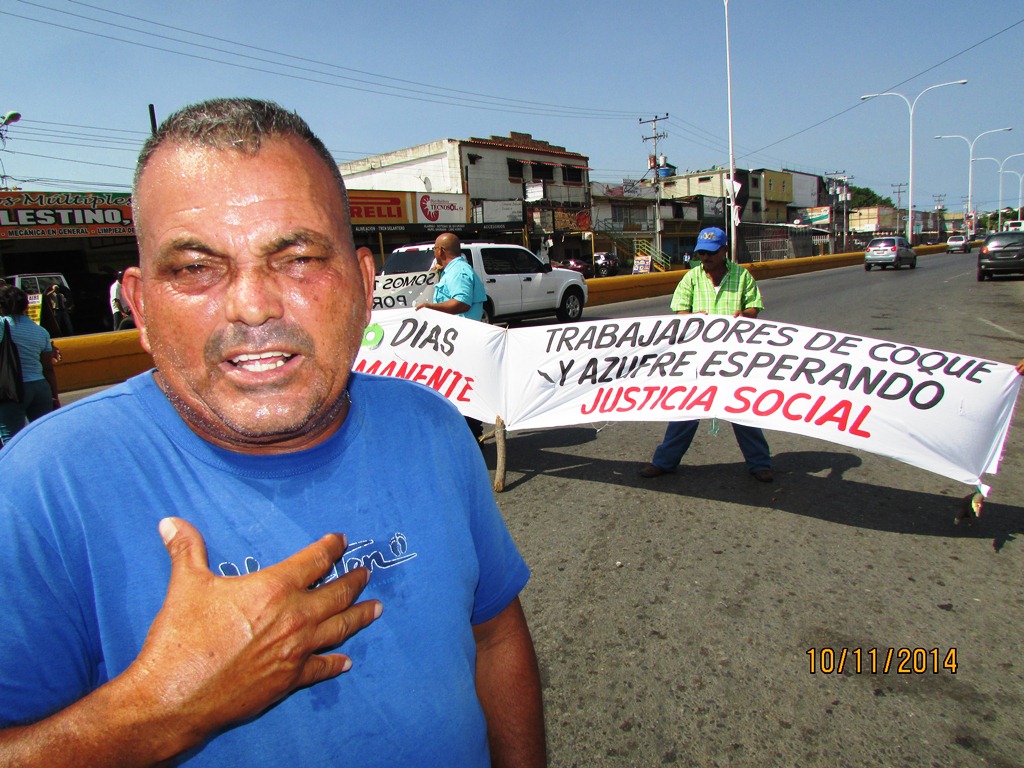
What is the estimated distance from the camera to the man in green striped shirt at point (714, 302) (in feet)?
16.0

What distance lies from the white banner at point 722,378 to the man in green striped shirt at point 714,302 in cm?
37

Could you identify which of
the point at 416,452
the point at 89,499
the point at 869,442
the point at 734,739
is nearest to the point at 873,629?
the point at 734,739

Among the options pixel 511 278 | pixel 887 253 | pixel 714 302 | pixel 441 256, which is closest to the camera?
Result: pixel 714 302

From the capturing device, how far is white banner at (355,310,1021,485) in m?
3.82

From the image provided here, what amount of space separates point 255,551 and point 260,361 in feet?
1.05

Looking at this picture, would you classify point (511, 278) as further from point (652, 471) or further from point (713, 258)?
point (652, 471)

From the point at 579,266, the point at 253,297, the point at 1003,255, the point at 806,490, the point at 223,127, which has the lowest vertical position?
the point at 806,490

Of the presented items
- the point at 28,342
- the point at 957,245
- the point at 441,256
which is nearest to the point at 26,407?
the point at 28,342

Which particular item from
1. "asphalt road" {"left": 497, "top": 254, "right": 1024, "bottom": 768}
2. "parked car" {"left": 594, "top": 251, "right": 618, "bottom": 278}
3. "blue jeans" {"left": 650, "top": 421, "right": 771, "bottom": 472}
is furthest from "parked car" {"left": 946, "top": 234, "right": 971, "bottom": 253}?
"blue jeans" {"left": 650, "top": 421, "right": 771, "bottom": 472}

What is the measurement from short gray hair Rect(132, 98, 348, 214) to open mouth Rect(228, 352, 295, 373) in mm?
338

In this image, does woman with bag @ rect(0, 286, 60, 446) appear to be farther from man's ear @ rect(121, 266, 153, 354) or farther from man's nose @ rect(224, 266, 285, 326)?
man's nose @ rect(224, 266, 285, 326)
